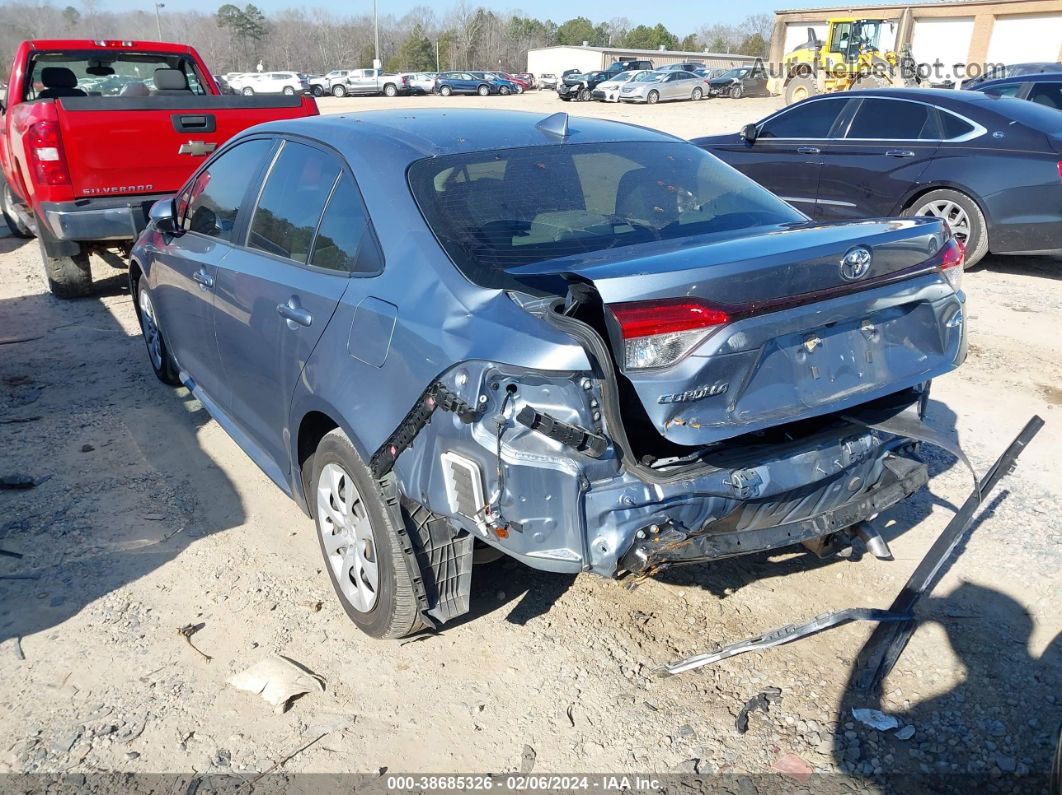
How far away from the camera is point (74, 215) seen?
6.70 m

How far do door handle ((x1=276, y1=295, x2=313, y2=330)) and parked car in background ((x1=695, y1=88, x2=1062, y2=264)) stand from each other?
5.90m

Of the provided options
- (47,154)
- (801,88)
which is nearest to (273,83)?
(801,88)

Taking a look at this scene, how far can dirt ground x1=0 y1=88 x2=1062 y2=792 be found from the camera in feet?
8.66

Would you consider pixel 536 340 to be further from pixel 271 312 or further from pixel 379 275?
pixel 271 312

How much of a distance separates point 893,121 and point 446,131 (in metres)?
6.46

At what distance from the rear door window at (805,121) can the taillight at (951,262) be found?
628 centimetres

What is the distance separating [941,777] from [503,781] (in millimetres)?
1301

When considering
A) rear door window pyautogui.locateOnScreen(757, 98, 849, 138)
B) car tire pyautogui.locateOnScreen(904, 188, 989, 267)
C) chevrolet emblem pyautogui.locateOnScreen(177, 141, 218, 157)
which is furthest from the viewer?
rear door window pyautogui.locateOnScreen(757, 98, 849, 138)

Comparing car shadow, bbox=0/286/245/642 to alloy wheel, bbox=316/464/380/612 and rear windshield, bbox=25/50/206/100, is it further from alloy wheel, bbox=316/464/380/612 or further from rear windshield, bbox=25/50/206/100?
rear windshield, bbox=25/50/206/100

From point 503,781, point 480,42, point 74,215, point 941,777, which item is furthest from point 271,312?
point 480,42

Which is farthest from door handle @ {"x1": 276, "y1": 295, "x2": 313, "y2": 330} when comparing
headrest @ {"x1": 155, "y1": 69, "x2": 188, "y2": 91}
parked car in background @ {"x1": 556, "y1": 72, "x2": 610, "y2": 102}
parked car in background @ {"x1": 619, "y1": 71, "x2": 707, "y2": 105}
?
parked car in background @ {"x1": 556, "y1": 72, "x2": 610, "y2": 102}

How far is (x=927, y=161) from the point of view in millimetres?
7910

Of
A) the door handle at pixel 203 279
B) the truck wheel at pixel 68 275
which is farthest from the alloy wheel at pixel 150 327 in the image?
the truck wheel at pixel 68 275

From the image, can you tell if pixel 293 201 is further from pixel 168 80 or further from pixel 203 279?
pixel 168 80
